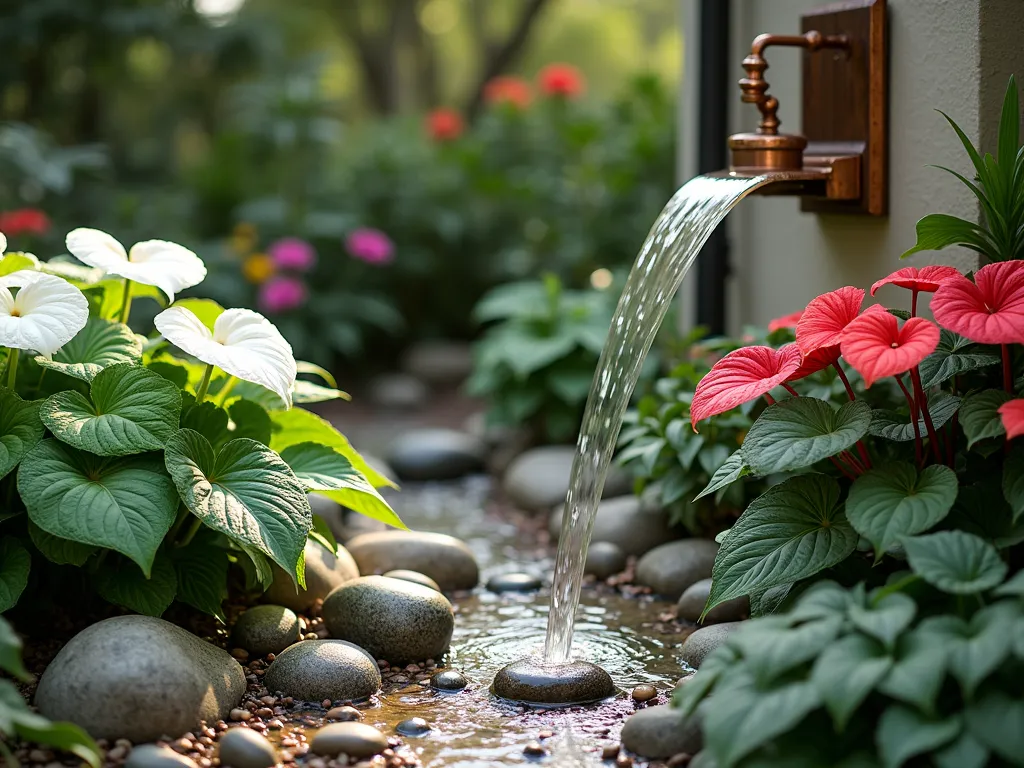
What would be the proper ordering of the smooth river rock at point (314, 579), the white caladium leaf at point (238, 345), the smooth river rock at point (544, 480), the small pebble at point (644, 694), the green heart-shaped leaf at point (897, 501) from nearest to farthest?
the green heart-shaped leaf at point (897, 501) < the white caladium leaf at point (238, 345) < the small pebble at point (644, 694) < the smooth river rock at point (314, 579) < the smooth river rock at point (544, 480)

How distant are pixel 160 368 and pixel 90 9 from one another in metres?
4.84

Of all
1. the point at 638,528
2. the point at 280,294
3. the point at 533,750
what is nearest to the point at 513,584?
the point at 638,528

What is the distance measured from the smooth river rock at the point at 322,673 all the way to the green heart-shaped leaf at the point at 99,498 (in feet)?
1.48

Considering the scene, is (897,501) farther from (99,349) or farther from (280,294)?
(280,294)

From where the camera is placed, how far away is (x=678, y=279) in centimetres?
294

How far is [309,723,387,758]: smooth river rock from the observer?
2275 mm

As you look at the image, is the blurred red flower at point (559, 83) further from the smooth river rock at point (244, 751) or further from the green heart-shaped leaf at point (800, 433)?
the smooth river rock at point (244, 751)

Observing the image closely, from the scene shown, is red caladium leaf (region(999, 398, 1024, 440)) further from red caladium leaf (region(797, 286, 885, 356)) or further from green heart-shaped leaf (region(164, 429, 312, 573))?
green heart-shaped leaf (region(164, 429, 312, 573))

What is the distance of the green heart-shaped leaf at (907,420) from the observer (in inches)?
93.4

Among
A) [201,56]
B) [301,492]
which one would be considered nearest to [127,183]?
[201,56]

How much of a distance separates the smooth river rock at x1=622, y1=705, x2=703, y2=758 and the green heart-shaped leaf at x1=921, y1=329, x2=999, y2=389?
2.79ft

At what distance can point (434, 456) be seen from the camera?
5.04 meters

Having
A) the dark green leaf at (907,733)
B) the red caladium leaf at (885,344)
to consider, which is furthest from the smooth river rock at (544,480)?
the dark green leaf at (907,733)

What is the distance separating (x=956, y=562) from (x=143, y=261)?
1968 millimetres
